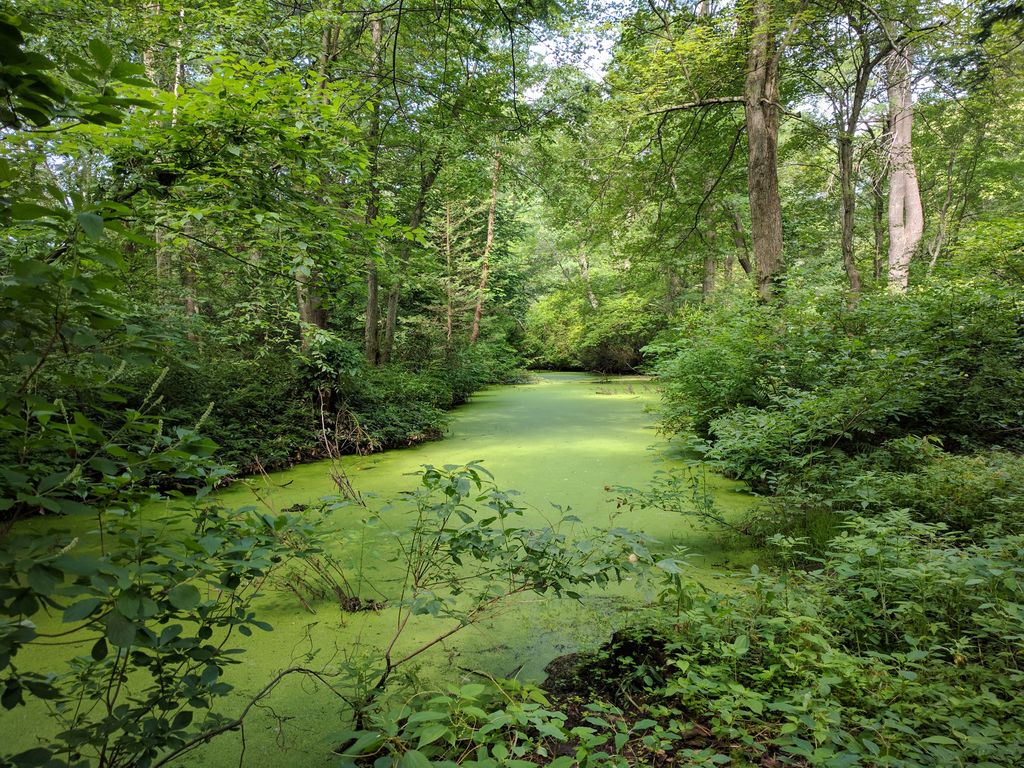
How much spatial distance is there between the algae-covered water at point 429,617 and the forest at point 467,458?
0.02 metres

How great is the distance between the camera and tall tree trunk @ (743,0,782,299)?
458cm

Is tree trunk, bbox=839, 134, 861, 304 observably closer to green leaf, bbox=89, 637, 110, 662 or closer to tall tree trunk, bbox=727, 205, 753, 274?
tall tree trunk, bbox=727, 205, 753, 274

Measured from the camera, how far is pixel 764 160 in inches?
183

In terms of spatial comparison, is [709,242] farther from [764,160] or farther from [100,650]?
[100,650]

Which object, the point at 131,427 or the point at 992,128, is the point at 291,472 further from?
the point at 992,128

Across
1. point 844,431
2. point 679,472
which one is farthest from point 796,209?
point 844,431

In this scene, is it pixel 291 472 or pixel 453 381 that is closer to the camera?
pixel 291 472

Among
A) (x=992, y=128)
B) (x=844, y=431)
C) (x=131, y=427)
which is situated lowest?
(x=844, y=431)

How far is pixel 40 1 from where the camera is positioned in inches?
141

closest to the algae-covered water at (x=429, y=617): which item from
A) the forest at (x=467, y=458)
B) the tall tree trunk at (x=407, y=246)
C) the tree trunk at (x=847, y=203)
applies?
the forest at (x=467, y=458)

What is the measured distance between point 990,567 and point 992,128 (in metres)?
12.1

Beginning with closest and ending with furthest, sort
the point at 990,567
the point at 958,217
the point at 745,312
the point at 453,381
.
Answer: the point at 990,567, the point at 745,312, the point at 453,381, the point at 958,217

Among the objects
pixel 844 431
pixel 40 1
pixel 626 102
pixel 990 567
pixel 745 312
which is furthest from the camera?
pixel 626 102

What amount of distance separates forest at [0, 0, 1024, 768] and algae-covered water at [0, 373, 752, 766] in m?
0.02
